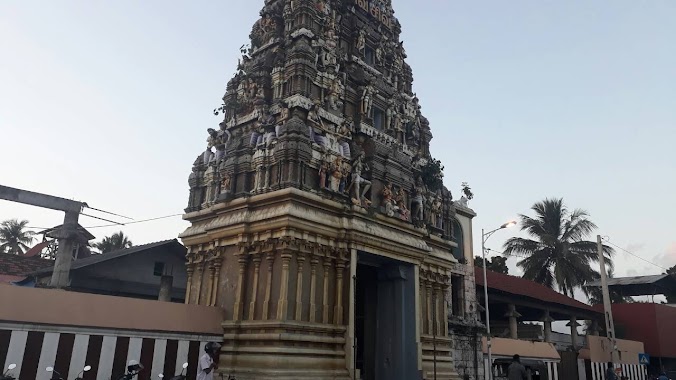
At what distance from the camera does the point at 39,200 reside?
20203 millimetres

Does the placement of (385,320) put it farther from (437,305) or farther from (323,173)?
(323,173)

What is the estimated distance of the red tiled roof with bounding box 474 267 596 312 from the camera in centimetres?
2959

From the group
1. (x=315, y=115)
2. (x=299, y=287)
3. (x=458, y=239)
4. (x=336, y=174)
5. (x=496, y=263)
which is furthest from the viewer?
(x=496, y=263)

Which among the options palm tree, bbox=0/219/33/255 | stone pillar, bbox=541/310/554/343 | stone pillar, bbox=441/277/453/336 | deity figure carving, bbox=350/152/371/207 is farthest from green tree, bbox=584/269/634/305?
palm tree, bbox=0/219/33/255

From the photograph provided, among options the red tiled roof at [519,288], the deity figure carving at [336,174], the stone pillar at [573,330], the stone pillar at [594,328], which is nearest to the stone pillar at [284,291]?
the deity figure carving at [336,174]

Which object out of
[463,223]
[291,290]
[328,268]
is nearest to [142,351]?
[291,290]

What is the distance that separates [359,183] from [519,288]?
1877cm

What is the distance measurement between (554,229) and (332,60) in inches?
1319

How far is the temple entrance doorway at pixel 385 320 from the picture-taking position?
1766cm

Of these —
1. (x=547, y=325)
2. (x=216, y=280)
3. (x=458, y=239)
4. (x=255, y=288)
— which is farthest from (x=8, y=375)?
(x=547, y=325)

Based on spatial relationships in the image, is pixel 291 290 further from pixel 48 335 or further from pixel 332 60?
pixel 332 60

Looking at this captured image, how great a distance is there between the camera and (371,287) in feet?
64.6

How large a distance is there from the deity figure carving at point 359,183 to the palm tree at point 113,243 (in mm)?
53415

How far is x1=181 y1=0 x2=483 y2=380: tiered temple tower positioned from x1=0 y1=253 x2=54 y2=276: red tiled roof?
818 inches
